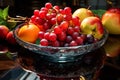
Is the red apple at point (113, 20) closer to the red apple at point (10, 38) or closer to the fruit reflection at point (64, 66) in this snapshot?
the fruit reflection at point (64, 66)

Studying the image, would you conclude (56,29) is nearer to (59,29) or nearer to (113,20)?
(59,29)

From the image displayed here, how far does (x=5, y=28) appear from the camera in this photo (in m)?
0.78

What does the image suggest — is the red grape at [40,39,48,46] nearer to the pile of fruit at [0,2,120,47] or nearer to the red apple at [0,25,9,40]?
the pile of fruit at [0,2,120,47]

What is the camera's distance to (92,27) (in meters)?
0.78

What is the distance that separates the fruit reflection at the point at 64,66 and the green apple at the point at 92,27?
0.23ft

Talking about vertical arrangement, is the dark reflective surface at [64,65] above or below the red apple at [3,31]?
below

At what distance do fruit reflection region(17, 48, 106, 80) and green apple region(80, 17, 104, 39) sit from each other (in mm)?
70

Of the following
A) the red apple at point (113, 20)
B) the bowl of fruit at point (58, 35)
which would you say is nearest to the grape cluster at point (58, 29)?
the bowl of fruit at point (58, 35)

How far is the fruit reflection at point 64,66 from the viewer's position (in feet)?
1.92

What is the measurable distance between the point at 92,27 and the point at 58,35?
151 millimetres

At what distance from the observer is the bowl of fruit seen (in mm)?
650

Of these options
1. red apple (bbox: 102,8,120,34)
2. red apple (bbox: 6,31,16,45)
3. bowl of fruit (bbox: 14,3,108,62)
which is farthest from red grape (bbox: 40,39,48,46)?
red apple (bbox: 102,8,120,34)

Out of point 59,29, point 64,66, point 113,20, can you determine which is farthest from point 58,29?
point 113,20

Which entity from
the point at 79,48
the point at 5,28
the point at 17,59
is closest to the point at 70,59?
the point at 79,48
